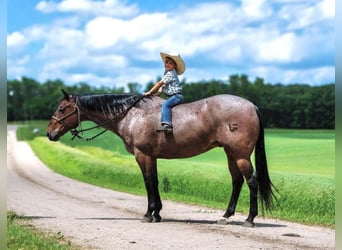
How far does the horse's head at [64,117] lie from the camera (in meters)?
10.7

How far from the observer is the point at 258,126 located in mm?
9461

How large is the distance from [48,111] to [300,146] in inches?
2681

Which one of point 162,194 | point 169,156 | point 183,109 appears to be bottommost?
point 162,194

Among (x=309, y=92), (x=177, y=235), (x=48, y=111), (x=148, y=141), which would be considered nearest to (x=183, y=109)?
(x=148, y=141)

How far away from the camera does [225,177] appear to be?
631 inches

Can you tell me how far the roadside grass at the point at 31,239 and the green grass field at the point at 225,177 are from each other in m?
4.67

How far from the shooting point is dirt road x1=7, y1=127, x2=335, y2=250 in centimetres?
791

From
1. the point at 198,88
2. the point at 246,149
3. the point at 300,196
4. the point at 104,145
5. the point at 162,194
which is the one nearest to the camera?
the point at 246,149

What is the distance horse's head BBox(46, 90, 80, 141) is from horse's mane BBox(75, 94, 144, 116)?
0.15 meters

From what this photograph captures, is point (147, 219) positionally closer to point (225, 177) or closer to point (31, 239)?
point (31, 239)

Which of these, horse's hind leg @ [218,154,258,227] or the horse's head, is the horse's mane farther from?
horse's hind leg @ [218,154,258,227]

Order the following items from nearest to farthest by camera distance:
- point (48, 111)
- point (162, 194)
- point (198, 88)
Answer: point (162, 194), point (198, 88), point (48, 111)

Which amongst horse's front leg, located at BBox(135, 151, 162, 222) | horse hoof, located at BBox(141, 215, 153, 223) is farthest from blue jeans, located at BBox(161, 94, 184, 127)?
horse hoof, located at BBox(141, 215, 153, 223)

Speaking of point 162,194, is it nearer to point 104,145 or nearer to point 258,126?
point 258,126
